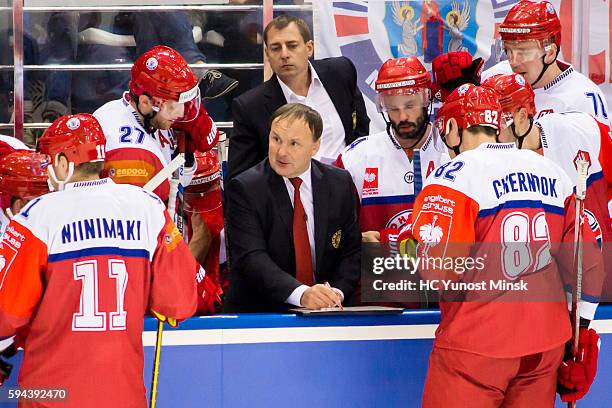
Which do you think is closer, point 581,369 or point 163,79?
point 581,369

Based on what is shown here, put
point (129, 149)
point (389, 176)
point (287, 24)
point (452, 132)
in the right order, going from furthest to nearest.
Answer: point (287, 24), point (389, 176), point (129, 149), point (452, 132)

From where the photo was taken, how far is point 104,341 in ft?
10.4

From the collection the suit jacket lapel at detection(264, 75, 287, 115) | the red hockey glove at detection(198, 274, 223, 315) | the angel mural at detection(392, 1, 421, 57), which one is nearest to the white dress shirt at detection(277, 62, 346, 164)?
the suit jacket lapel at detection(264, 75, 287, 115)

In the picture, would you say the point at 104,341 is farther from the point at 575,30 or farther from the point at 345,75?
the point at 575,30

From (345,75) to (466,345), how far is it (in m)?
2.09

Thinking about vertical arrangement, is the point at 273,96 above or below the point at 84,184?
above

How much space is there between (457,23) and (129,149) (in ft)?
8.64

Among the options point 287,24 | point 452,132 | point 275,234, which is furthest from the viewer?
point 287,24

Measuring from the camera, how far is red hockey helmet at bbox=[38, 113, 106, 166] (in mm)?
3197

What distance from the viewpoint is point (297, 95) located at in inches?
195

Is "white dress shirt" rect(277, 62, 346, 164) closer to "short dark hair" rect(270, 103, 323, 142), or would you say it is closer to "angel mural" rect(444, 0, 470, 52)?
"short dark hair" rect(270, 103, 323, 142)

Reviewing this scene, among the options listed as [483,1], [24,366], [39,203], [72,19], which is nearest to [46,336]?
[24,366]

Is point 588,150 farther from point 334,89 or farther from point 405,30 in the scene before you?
point 405,30

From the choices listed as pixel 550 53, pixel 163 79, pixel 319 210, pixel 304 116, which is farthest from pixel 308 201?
pixel 550 53
